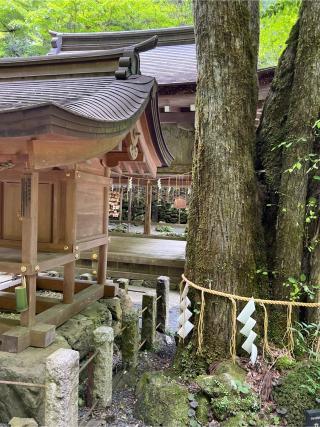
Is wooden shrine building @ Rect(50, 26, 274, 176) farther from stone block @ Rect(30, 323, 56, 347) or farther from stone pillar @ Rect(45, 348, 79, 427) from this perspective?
stone pillar @ Rect(45, 348, 79, 427)

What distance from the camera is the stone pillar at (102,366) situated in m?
2.81

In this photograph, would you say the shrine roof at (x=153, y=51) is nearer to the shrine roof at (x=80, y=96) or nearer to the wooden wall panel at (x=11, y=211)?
the shrine roof at (x=80, y=96)

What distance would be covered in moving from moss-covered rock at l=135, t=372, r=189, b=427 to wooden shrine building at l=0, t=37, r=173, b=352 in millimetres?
929

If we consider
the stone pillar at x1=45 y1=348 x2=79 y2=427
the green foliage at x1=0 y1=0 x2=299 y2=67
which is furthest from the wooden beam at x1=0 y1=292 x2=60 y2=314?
the green foliage at x1=0 y1=0 x2=299 y2=67

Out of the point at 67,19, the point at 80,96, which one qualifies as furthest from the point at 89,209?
the point at 67,19

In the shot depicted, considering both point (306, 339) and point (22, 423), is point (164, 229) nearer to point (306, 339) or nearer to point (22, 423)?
point (306, 339)

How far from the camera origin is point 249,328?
8.94 feet

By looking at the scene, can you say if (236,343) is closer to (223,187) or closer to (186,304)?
(186,304)

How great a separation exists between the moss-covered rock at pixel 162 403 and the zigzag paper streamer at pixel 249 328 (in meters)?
0.60

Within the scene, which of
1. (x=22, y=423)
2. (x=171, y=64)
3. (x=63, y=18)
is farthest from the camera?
(x=63, y=18)

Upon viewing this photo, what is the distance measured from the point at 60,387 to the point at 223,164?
210 cm

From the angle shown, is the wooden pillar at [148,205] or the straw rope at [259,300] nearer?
the straw rope at [259,300]

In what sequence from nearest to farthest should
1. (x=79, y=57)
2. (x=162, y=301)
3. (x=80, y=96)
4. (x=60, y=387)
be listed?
(x=60, y=387) → (x=80, y=96) → (x=79, y=57) → (x=162, y=301)

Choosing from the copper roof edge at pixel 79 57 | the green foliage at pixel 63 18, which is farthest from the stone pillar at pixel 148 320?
the green foliage at pixel 63 18
